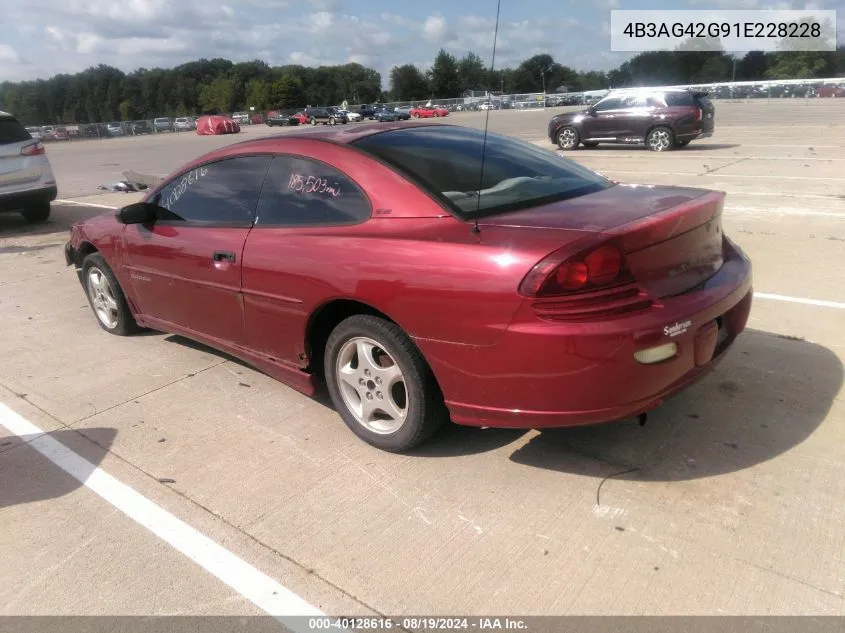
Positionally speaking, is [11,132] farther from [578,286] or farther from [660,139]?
[660,139]

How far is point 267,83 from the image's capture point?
342 ft

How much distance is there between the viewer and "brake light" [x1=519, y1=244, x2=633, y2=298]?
2.51 m

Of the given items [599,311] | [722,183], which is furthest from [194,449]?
[722,183]

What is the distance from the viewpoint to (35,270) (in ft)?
25.1

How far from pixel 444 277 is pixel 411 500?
97cm

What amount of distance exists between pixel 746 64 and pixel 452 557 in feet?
340

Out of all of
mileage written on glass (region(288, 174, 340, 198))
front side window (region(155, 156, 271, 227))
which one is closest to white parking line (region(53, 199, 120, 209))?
front side window (region(155, 156, 271, 227))

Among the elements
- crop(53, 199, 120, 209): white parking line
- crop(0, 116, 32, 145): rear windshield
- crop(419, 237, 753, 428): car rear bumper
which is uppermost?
crop(0, 116, 32, 145): rear windshield

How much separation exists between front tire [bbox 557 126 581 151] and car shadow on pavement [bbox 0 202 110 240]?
12127 millimetres

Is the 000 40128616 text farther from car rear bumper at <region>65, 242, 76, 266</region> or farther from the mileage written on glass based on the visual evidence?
car rear bumper at <region>65, 242, 76, 266</region>

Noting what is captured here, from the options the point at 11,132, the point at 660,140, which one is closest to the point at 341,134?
the point at 11,132

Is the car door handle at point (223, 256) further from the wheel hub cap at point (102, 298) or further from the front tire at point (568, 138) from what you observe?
the front tire at point (568, 138)

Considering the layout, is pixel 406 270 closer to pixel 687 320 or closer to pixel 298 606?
pixel 687 320

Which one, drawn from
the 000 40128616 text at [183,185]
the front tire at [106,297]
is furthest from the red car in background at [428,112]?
the 000 40128616 text at [183,185]
